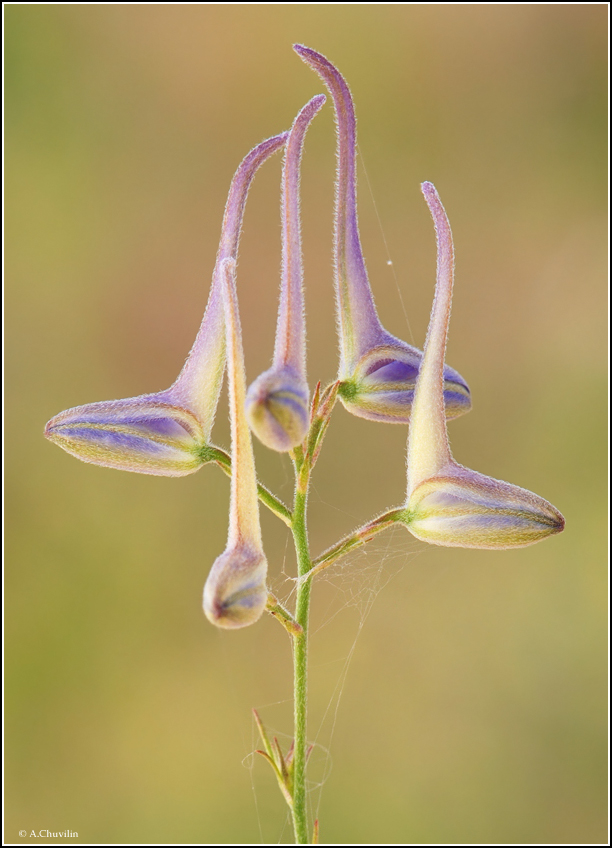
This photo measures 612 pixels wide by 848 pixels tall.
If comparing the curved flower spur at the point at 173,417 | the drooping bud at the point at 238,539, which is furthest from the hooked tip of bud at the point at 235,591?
the curved flower spur at the point at 173,417

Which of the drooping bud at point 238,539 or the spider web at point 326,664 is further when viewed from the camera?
the spider web at point 326,664

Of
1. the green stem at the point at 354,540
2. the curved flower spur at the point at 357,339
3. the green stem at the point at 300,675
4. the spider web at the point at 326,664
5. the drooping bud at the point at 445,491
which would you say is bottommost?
the spider web at the point at 326,664

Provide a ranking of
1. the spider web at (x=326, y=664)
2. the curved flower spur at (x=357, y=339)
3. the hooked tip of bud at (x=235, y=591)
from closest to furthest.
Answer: the hooked tip of bud at (x=235, y=591) → the curved flower spur at (x=357, y=339) → the spider web at (x=326, y=664)

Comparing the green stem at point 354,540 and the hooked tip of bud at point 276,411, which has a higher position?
the hooked tip of bud at point 276,411

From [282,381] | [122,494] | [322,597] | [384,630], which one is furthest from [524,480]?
[282,381]

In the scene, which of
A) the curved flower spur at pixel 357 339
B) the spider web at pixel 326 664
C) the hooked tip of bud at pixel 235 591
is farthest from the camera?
the spider web at pixel 326 664

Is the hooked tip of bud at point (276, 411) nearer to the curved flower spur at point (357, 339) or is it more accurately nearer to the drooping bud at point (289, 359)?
the drooping bud at point (289, 359)

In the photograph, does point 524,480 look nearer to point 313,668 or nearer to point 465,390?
point 313,668
